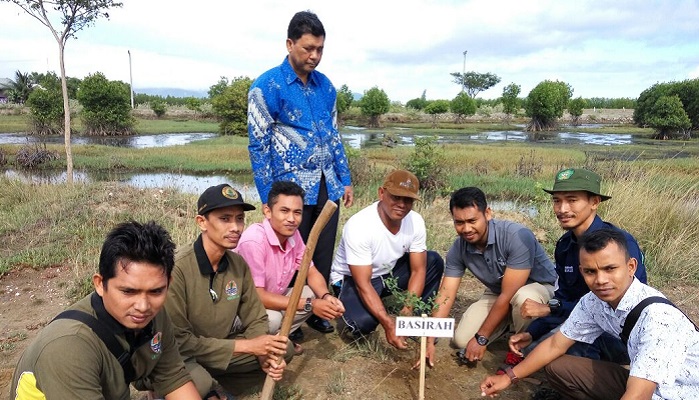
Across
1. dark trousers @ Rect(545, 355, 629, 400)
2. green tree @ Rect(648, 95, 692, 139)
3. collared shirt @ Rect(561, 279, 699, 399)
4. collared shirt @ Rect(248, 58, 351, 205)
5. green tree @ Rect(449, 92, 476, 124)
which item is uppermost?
green tree @ Rect(449, 92, 476, 124)

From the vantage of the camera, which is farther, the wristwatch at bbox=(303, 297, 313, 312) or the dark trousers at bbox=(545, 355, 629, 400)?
the wristwatch at bbox=(303, 297, 313, 312)

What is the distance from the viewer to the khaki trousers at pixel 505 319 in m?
3.45

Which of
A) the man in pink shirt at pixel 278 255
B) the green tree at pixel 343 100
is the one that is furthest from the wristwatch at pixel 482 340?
the green tree at pixel 343 100

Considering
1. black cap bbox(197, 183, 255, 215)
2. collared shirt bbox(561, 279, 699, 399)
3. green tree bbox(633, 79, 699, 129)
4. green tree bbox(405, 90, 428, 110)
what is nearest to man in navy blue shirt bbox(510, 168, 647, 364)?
collared shirt bbox(561, 279, 699, 399)

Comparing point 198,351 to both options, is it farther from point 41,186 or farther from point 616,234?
point 41,186

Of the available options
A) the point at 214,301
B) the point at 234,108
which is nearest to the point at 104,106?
the point at 234,108

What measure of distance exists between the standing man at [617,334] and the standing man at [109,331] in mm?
1871

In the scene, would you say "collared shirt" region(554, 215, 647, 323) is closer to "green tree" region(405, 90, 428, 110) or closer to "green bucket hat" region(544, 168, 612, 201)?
"green bucket hat" region(544, 168, 612, 201)

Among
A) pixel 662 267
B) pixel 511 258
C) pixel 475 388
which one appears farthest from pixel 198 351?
pixel 662 267

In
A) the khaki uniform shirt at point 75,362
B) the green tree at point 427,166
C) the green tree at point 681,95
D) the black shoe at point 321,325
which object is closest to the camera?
the khaki uniform shirt at point 75,362

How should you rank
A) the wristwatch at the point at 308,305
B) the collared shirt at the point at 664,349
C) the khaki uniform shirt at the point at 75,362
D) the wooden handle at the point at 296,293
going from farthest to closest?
the wristwatch at the point at 308,305
the wooden handle at the point at 296,293
the collared shirt at the point at 664,349
the khaki uniform shirt at the point at 75,362

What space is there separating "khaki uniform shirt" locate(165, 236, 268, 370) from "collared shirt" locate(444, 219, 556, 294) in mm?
1518

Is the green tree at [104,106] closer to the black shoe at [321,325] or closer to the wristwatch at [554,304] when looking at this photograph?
the black shoe at [321,325]

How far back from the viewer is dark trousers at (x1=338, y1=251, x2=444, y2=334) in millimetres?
3459
